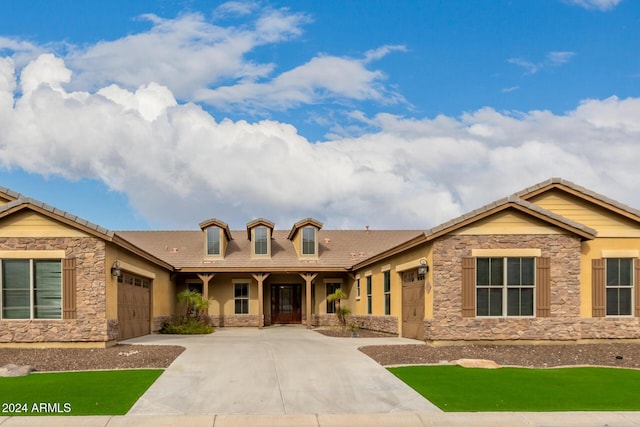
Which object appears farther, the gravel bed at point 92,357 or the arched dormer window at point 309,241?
the arched dormer window at point 309,241

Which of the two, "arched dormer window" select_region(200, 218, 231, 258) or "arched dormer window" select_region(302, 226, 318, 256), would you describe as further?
"arched dormer window" select_region(302, 226, 318, 256)

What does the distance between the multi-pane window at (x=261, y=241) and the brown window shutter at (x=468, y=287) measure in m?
16.3

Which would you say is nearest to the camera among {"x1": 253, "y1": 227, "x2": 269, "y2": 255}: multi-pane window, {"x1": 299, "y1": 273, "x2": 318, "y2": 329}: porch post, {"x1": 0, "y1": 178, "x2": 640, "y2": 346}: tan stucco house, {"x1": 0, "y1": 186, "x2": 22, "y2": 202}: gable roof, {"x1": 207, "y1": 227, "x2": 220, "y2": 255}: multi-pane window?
{"x1": 0, "y1": 178, "x2": 640, "y2": 346}: tan stucco house

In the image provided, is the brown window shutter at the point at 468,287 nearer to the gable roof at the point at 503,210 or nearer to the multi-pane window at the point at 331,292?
the gable roof at the point at 503,210

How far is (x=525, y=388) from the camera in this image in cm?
1188

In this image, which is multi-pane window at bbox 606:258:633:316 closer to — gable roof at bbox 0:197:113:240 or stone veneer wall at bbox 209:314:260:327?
gable roof at bbox 0:197:113:240

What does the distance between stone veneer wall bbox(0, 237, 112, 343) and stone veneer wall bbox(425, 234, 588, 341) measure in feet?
28.5

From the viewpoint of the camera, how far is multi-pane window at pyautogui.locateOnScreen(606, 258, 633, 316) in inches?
799

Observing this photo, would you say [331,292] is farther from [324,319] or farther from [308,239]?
[308,239]

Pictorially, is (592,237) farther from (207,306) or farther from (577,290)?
(207,306)

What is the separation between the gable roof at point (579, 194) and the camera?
67.6 feet

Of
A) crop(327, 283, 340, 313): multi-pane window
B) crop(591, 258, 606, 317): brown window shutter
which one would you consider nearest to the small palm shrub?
crop(327, 283, 340, 313): multi-pane window

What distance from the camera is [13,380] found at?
12.6m

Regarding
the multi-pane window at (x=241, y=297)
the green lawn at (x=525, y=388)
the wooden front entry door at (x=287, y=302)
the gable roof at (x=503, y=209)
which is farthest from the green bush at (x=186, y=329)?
the green lawn at (x=525, y=388)
